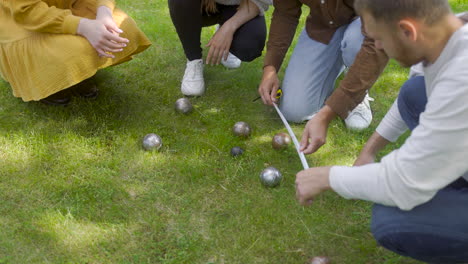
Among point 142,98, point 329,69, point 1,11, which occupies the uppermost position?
point 1,11

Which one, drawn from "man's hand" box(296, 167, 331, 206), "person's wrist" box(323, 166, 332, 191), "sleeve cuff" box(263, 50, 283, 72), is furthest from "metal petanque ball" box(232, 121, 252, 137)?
"person's wrist" box(323, 166, 332, 191)

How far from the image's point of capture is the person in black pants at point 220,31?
353 centimetres

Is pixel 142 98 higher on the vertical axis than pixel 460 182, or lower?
lower

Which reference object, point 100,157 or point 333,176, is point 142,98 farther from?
point 333,176

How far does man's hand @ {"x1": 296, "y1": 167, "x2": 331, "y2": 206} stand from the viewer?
191 cm

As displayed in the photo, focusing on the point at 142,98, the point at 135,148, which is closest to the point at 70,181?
the point at 135,148

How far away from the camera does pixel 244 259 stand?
2402 millimetres

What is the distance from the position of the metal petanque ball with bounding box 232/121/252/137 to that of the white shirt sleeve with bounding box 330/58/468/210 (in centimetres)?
150

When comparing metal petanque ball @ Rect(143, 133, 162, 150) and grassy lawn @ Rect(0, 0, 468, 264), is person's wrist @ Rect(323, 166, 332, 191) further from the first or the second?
metal petanque ball @ Rect(143, 133, 162, 150)

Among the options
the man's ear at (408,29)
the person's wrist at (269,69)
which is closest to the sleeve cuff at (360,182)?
the man's ear at (408,29)

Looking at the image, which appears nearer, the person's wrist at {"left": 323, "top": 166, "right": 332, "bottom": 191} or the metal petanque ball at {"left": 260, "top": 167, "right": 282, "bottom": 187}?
the person's wrist at {"left": 323, "top": 166, "right": 332, "bottom": 191}

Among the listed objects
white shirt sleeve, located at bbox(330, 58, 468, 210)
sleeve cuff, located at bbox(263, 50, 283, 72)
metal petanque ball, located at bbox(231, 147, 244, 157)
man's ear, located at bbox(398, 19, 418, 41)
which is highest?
man's ear, located at bbox(398, 19, 418, 41)

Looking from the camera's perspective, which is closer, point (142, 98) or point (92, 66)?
point (92, 66)

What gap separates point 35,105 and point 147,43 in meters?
0.96
